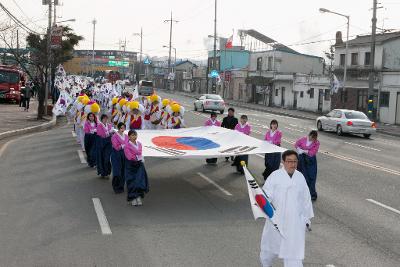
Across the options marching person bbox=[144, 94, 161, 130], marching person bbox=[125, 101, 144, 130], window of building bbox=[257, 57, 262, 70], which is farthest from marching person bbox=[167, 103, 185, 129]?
window of building bbox=[257, 57, 262, 70]

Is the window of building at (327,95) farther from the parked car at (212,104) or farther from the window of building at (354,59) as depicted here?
the parked car at (212,104)

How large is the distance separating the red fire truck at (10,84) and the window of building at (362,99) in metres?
28.6

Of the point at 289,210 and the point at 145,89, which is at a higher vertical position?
the point at 145,89

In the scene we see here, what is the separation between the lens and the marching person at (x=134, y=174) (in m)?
10.8

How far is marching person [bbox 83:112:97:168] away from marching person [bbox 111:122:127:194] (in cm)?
273

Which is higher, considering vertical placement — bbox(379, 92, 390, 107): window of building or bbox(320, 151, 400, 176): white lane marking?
bbox(379, 92, 390, 107): window of building

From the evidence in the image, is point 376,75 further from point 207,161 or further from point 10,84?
point 207,161

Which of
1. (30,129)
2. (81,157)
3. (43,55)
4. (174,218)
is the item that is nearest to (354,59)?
(43,55)

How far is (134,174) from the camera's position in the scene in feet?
35.7

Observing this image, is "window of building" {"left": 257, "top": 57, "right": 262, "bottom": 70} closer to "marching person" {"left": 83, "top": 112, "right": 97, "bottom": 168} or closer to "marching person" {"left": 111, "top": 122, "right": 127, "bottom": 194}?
"marching person" {"left": 83, "top": 112, "right": 97, "bottom": 168}

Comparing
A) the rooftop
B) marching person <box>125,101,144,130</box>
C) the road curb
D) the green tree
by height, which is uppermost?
the rooftop

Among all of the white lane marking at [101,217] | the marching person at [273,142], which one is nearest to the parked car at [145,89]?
the marching person at [273,142]

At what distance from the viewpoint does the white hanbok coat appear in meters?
6.22

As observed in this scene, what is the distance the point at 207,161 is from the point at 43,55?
65.4 ft
